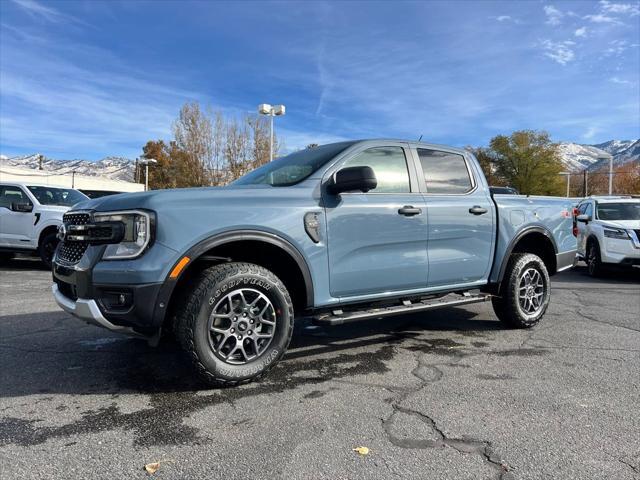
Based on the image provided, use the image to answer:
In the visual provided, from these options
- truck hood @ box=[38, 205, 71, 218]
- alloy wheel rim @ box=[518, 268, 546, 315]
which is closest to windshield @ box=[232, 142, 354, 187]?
alloy wheel rim @ box=[518, 268, 546, 315]

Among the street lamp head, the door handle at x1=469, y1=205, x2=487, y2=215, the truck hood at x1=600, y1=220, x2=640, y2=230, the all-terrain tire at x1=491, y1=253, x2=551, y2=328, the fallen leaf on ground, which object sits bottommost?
the fallen leaf on ground

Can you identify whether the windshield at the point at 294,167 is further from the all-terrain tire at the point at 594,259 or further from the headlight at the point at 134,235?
the all-terrain tire at the point at 594,259

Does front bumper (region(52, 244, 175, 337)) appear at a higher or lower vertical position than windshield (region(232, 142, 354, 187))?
lower

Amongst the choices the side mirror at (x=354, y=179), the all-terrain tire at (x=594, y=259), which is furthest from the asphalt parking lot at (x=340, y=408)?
the all-terrain tire at (x=594, y=259)

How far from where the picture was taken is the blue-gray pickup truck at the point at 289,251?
3.31m

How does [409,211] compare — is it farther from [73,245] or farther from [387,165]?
[73,245]

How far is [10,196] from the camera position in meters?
10.3

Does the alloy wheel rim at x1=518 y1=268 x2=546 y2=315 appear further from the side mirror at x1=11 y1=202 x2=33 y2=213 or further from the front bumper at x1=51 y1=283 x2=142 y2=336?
the side mirror at x1=11 y1=202 x2=33 y2=213

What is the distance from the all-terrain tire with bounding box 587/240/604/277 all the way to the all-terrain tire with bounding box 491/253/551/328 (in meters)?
5.52

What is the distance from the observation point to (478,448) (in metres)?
2.71

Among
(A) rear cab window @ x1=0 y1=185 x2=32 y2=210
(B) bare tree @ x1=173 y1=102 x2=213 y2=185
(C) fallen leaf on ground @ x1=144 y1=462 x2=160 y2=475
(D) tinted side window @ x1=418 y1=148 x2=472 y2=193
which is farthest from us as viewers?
(B) bare tree @ x1=173 y1=102 x2=213 y2=185

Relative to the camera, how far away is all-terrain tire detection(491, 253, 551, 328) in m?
5.30

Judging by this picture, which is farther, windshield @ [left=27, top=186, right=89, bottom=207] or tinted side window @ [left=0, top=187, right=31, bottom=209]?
windshield @ [left=27, top=186, right=89, bottom=207]

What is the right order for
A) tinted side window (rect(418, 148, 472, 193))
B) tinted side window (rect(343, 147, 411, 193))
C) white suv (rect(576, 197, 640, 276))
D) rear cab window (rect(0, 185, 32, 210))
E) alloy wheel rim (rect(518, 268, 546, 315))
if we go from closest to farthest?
tinted side window (rect(343, 147, 411, 193)) < tinted side window (rect(418, 148, 472, 193)) < alloy wheel rim (rect(518, 268, 546, 315)) < white suv (rect(576, 197, 640, 276)) < rear cab window (rect(0, 185, 32, 210))
